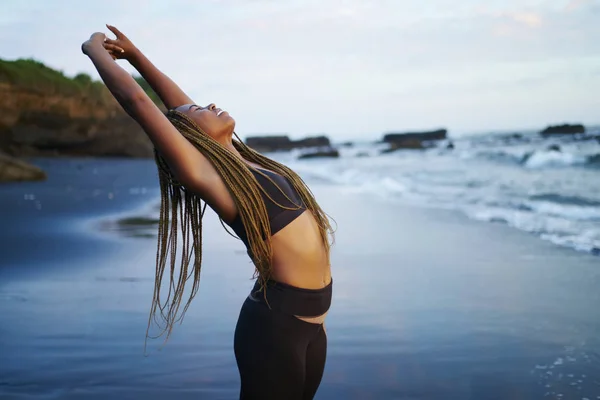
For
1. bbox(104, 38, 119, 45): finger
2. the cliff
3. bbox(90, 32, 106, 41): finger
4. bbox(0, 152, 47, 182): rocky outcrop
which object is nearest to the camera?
bbox(90, 32, 106, 41): finger

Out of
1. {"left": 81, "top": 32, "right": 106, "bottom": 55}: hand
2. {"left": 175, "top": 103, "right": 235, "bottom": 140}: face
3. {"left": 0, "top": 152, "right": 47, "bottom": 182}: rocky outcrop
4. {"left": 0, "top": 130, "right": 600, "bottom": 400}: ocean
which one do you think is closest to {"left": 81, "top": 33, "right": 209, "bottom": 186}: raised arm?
{"left": 81, "top": 32, "right": 106, "bottom": 55}: hand

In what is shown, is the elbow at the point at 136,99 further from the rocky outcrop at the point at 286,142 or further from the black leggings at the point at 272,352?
the rocky outcrop at the point at 286,142

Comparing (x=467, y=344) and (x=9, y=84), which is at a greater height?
(x=9, y=84)

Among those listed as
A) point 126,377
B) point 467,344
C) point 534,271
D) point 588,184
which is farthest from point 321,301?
point 588,184

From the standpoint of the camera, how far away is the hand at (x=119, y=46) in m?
3.04

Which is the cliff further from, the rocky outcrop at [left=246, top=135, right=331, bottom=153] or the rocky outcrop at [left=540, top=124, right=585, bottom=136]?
the rocky outcrop at [left=246, top=135, right=331, bottom=153]

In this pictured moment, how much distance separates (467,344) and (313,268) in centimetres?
271

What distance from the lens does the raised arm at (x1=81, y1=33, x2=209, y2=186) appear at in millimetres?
2549

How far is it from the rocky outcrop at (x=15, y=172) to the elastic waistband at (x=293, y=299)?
15710 mm

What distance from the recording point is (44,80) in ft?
114

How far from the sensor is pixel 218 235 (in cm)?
1057

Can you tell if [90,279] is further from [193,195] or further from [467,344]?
[193,195]

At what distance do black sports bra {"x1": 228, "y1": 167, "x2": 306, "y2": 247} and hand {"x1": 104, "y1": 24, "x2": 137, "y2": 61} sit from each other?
770mm

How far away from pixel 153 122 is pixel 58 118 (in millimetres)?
34009
